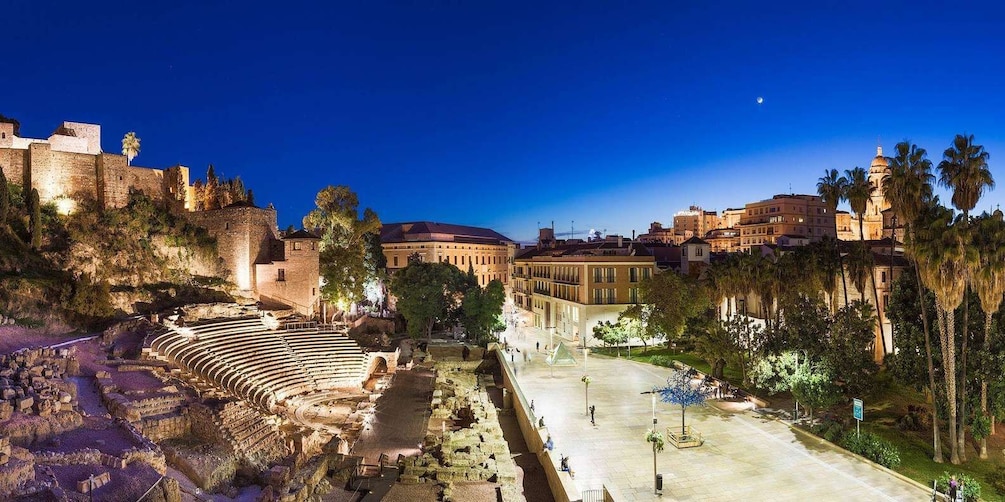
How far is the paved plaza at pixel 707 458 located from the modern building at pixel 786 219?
220ft

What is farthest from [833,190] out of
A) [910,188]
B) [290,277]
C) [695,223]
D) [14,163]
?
[695,223]

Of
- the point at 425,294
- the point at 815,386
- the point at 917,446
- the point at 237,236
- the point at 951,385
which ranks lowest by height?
the point at 917,446

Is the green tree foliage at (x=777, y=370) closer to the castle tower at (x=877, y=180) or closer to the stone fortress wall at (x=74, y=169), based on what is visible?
the stone fortress wall at (x=74, y=169)

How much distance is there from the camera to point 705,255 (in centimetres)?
5756

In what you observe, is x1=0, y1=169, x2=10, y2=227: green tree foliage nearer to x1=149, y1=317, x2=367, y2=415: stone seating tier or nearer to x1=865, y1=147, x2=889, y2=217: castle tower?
x1=149, y1=317, x2=367, y2=415: stone seating tier

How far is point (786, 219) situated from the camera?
281 ft

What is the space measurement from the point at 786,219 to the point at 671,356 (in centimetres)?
5462

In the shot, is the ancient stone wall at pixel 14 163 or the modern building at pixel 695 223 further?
the modern building at pixel 695 223

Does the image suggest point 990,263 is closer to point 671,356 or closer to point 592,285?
point 671,356

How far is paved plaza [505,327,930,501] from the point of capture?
16.7 metres

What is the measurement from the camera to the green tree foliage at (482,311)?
48781mm

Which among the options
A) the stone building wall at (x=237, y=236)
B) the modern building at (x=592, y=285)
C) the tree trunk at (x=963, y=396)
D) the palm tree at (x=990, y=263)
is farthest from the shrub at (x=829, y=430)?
the stone building wall at (x=237, y=236)

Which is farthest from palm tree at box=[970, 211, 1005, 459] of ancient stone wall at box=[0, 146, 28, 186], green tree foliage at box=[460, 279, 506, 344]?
ancient stone wall at box=[0, 146, 28, 186]

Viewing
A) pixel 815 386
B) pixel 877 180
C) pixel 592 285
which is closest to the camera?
pixel 815 386
